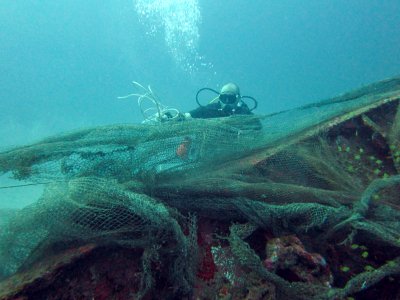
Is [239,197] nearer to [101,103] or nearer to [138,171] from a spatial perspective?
[138,171]

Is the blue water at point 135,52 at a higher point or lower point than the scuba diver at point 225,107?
higher

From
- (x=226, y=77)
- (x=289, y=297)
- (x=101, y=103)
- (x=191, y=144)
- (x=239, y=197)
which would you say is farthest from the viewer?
(x=226, y=77)

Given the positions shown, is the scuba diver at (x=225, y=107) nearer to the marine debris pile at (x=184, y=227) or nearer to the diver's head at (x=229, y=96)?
the diver's head at (x=229, y=96)

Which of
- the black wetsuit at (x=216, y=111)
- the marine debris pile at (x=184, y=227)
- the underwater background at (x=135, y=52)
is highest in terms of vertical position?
the underwater background at (x=135, y=52)

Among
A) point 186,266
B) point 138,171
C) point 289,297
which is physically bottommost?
point 289,297

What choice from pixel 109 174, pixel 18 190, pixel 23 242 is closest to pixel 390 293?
pixel 109 174

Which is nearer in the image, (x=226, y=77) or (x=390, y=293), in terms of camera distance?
(x=390, y=293)

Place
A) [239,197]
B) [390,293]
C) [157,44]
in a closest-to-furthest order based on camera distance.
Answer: [390,293] → [239,197] → [157,44]

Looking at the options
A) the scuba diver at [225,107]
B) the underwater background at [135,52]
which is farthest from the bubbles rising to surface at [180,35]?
the scuba diver at [225,107]

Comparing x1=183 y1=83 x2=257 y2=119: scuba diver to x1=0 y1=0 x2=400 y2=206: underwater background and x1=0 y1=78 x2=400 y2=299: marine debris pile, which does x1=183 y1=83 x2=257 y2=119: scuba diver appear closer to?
x1=0 y1=78 x2=400 y2=299: marine debris pile

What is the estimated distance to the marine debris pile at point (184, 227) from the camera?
209cm

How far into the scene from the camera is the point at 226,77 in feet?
388

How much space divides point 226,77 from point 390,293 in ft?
396

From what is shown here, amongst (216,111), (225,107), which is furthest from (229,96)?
(216,111)
